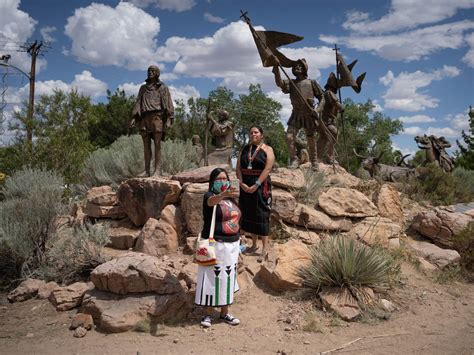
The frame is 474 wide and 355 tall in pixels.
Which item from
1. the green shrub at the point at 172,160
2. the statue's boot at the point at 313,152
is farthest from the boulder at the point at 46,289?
the statue's boot at the point at 313,152

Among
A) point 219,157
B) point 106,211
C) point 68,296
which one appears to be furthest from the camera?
point 219,157

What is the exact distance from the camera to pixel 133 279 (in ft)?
14.3

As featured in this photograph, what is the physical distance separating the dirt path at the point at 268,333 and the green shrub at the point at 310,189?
2510 millimetres

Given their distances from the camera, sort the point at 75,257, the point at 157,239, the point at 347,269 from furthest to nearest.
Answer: the point at 157,239
the point at 75,257
the point at 347,269

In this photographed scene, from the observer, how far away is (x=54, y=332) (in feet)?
13.5

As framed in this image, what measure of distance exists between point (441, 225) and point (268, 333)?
15.1 ft

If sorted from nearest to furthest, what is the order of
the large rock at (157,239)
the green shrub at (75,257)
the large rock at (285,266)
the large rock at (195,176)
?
the large rock at (285,266)
the green shrub at (75,257)
the large rock at (157,239)
the large rock at (195,176)

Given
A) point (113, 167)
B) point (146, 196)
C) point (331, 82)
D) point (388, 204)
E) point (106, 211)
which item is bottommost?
point (106, 211)

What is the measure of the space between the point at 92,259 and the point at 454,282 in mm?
5107

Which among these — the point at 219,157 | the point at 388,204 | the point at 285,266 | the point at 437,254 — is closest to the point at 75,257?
the point at 285,266

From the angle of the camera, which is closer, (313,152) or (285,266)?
(285,266)

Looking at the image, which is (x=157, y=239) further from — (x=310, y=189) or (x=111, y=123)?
(x=111, y=123)

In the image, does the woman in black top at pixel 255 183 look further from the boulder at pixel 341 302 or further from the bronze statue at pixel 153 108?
the bronze statue at pixel 153 108

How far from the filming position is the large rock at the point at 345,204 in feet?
22.7
